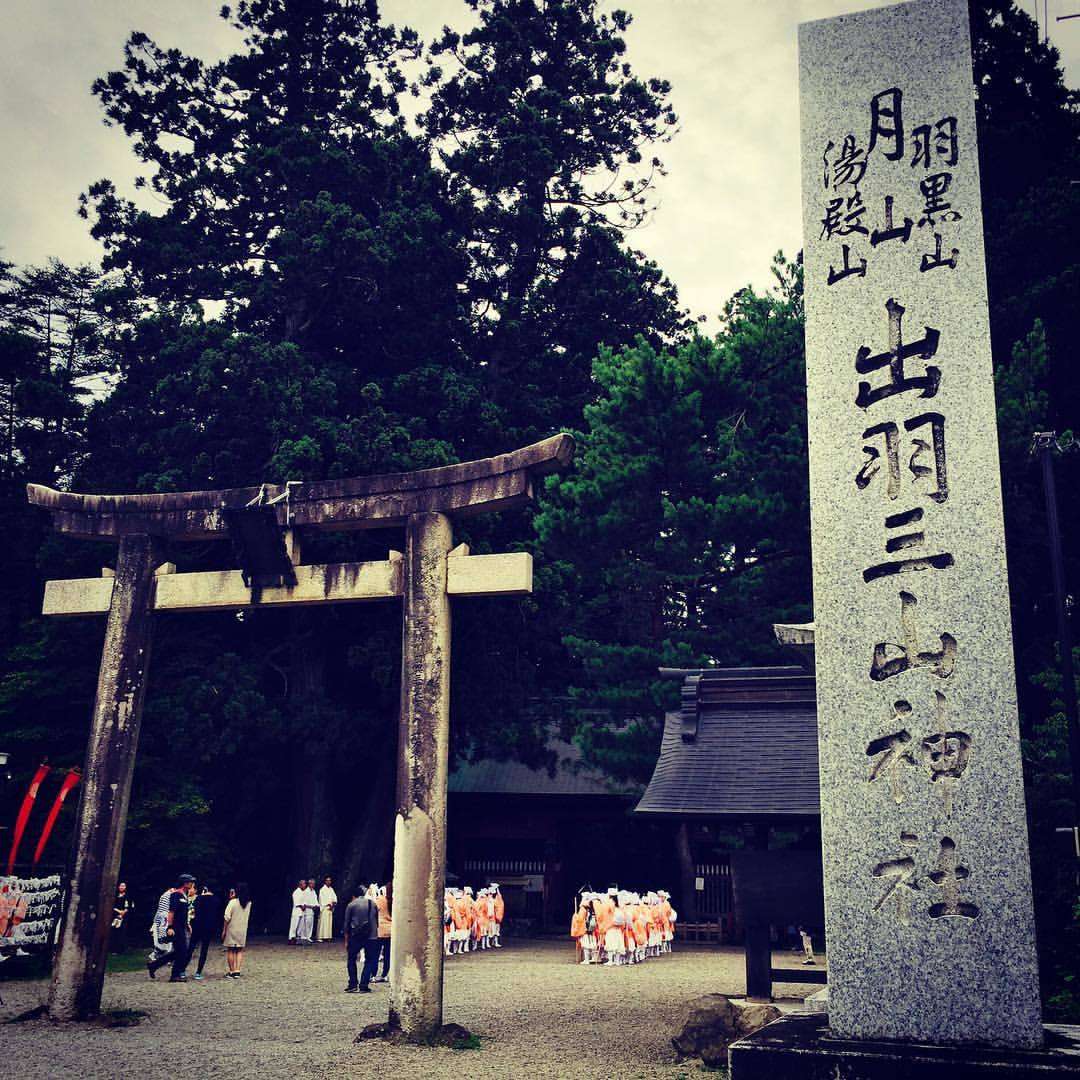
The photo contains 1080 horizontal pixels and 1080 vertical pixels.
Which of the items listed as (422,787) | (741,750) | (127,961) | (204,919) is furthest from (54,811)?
(741,750)

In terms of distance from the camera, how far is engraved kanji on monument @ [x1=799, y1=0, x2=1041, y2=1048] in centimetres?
503

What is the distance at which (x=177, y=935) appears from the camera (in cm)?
1402

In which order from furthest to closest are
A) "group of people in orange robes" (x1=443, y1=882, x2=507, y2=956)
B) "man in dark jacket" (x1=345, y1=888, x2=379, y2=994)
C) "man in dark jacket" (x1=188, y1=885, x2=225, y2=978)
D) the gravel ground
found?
"group of people in orange robes" (x1=443, y1=882, x2=507, y2=956) < "man in dark jacket" (x1=188, y1=885, x2=225, y2=978) < "man in dark jacket" (x1=345, y1=888, x2=379, y2=994) < the gravel ground

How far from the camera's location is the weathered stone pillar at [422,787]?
8523 millimetres

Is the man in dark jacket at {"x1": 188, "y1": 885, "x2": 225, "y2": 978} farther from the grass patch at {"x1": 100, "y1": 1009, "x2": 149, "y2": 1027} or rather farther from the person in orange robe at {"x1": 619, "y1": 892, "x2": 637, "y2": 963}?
the person in orange robe at {"x1": 619, "y1": 892, "x2": 637, "y2": 963}

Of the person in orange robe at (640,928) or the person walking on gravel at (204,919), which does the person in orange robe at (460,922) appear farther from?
the person walking on gravel at (204,919)

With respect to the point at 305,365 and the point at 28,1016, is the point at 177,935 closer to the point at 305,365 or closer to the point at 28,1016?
the point at 28,1016

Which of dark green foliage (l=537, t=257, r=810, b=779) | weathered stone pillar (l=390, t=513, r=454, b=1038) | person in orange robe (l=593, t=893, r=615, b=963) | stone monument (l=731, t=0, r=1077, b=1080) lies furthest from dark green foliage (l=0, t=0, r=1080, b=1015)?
stone monument (l=731, t=0, r=1077, b=1080)

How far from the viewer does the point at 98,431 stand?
21.5m

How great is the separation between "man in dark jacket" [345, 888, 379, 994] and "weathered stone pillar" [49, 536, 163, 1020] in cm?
363

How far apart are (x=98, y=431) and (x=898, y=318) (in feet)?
63.4

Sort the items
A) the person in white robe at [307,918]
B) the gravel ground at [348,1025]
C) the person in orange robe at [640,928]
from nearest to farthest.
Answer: the gravel ground at [348,1025]
the person in orange robe at [640,928]
the person in white robe at [307,918]

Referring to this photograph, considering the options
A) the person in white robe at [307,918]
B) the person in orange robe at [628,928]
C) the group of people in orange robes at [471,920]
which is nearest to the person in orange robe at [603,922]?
the person in orange robe at [628,928]

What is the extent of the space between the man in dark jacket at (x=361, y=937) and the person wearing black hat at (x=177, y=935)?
2.50 meters
